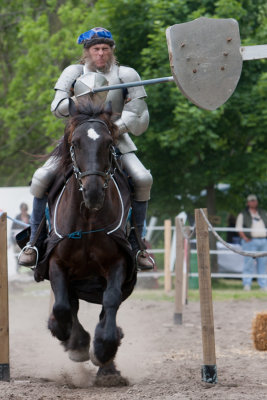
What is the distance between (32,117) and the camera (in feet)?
84.7

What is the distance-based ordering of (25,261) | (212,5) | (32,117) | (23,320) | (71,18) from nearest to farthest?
(25,261), (23,320), (212,5), (71,18), (32,117)

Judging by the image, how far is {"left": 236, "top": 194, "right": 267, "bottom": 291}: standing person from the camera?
16.7 m

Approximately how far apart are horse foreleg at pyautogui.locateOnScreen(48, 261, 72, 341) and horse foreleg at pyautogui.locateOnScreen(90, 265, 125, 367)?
312 mm

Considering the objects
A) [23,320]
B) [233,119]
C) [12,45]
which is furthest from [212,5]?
[12,45]

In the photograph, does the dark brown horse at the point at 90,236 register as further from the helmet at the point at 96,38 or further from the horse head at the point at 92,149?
the helmet at the point at 96,38

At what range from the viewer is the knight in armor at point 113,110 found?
743 cm

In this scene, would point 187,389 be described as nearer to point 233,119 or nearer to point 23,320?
point 23,320

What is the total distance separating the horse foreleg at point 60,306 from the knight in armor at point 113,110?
50cm

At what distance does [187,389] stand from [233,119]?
11.6 m

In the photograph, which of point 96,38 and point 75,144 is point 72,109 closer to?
point 75,144

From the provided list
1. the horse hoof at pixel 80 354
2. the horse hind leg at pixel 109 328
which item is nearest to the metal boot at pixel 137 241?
the horse hind leg at pixel 109 328

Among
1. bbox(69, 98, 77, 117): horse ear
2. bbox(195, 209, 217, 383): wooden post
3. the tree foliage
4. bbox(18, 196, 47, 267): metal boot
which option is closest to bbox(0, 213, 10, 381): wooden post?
bbox(18, 196, 47, 267): metal boot

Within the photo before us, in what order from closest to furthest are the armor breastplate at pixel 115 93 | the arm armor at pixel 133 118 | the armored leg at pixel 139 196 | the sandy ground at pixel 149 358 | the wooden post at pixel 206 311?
the sandy ground at pixel 149 358 < the wooden post at pixel 206 311 < the arm armor at pixel 133 118 < the armor breastplate at pixel 115 93 < the armored leg at pixel 139 196

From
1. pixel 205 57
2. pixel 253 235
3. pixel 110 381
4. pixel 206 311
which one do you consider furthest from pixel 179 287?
pixel 205 57
